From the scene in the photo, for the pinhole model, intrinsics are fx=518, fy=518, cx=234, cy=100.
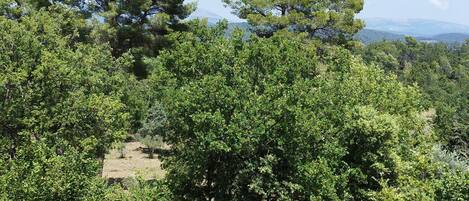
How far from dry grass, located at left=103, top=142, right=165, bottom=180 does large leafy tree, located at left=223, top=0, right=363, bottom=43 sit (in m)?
12.2

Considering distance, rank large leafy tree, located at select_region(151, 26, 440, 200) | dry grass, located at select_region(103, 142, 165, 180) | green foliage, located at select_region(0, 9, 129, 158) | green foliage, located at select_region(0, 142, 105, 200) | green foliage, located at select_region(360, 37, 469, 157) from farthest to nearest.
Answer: green foliage, located at select_region(360, 37, 469, 157), dry grass, located at select_region(103, 142, 165, 180), green foliage, located at select_region(0, 9, 129, 158), large leafy tree, located at select_region(151, 26, 440, 200), green foliage, located at select_region(0, 142, 105, 200)

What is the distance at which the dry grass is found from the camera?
2805 cm

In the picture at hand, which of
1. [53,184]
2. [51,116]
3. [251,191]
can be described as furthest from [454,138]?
[53,184]

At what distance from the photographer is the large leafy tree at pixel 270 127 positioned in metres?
16.2

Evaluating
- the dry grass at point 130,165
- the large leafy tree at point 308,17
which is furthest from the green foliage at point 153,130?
the large leafy tree at point 308,17

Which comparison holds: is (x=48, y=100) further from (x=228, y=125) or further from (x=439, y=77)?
(x=439, y=77)

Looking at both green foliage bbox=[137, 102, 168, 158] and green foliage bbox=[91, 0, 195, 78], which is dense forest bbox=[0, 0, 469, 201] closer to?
green foliage bbox=[137, 102, 168, 158]

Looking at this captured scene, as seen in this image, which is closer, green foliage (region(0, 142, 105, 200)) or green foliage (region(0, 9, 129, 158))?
green foliage (region(0, 142, 105, 200))

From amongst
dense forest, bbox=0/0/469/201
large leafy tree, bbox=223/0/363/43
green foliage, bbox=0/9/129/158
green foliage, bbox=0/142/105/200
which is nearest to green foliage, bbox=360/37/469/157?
large leafy tree, bbox=223/0/363/43

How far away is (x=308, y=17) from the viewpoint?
3784 cm

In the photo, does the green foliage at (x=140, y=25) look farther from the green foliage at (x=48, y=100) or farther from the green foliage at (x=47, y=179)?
the green foliage at (x=47, y=179)

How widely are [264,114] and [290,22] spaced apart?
848 inches

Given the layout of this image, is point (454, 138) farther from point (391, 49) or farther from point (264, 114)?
point (391, 49)

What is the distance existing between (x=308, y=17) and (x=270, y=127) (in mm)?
22667
